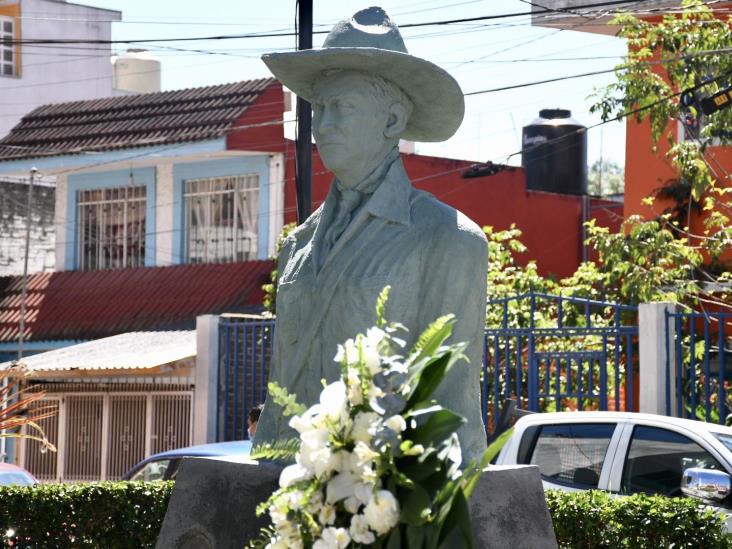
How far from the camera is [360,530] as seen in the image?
324cm

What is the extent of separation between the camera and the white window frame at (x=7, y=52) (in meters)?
35.2

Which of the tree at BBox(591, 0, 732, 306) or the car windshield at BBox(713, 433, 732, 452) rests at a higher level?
the tree at BBox(591, 0, 732, 306)

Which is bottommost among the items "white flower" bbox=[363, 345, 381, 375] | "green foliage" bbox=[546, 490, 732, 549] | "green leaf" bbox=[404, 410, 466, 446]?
"green foliage" bbox=[546, 490, 732, 549]

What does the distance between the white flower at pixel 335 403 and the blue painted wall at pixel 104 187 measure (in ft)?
70.5

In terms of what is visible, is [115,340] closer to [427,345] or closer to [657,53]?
[657,53]

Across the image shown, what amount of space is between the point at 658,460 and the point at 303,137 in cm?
551

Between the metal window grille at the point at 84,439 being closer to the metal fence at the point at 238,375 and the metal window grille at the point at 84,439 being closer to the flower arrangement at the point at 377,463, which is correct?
the metal fence at the point at 238,375

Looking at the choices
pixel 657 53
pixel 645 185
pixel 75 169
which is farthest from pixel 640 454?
pixel 75 169

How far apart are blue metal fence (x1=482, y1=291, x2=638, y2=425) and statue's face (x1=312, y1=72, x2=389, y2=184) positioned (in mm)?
8305

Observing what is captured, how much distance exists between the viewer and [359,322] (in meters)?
4.39

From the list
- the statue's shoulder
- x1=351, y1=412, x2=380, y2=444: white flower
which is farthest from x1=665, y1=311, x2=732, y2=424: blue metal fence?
x1=351, y1=412, x2=380, y2=444: white flower

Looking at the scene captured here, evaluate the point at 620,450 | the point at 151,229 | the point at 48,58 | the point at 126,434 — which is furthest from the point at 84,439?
the point at 48,58

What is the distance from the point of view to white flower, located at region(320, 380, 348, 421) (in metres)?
3.28

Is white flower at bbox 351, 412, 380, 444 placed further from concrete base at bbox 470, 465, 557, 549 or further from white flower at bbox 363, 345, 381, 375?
concrete base at bbox 470, 465, 557, 549
